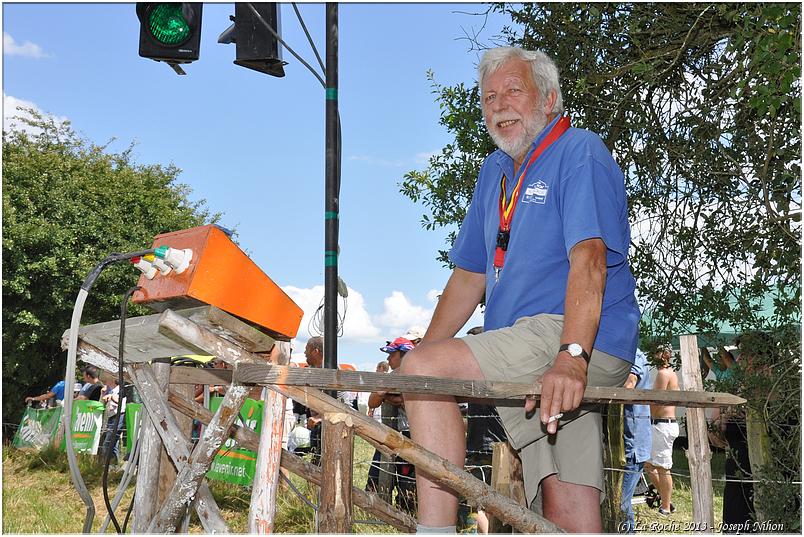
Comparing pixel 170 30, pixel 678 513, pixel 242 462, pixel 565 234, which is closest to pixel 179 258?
pixel 565 234

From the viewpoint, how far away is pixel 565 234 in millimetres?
2596

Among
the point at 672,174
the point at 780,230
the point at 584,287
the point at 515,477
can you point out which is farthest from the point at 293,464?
the point at 672,174

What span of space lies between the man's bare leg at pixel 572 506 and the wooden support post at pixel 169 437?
4.10ft

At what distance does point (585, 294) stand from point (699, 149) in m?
3.76

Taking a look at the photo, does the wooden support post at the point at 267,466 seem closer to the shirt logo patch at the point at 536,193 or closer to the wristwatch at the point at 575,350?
the wristwatch at the point at 575,350

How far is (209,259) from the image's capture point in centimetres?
254

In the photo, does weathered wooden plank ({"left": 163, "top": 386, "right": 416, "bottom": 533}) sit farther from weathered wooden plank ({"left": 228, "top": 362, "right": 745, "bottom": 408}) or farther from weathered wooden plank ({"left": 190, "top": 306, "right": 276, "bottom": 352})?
weathered wooden plank ({"left": 228, "top": 362, "right": 745, "bottom": 408})

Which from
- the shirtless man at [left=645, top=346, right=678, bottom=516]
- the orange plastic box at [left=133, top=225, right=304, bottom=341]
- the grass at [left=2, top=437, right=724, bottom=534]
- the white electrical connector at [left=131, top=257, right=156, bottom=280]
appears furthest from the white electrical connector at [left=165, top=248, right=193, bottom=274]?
the shirtless man at [left=645, top=346, right=678, bottom=516]

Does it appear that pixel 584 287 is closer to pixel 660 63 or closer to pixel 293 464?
pixel 293 464

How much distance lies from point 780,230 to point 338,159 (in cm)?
307

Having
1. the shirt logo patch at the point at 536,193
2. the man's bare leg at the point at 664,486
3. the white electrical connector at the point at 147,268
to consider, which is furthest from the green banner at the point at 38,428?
the shirt logo patch at the point at 536,193

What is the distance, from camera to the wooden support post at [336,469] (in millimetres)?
2127

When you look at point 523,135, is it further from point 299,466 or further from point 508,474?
point 299,466

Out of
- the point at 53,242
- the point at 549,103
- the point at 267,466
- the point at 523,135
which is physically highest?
the point at 53,242
